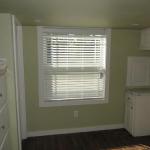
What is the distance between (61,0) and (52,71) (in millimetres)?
1827

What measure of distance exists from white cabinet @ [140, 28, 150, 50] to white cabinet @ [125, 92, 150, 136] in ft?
3.00

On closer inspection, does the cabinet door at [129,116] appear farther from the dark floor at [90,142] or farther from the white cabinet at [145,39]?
the white cabinet at [145,39]

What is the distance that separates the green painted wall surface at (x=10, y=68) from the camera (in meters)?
1.88

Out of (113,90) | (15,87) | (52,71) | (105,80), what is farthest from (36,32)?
(113,90)

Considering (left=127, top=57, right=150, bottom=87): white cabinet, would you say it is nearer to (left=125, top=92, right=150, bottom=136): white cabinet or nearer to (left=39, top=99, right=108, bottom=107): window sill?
(left=125, top=92, right=150, bottom=136): white cabinet

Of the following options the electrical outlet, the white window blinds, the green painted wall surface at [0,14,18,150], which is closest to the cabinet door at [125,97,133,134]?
the white window blinds

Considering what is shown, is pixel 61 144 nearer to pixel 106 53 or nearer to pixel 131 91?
pixel 131 91

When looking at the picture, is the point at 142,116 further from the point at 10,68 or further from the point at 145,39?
the point at 10,68

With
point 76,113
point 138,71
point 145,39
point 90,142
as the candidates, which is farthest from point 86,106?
point 145,39

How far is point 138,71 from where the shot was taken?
11.1 feet

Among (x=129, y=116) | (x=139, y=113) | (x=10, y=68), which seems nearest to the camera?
(x=10, y=68)

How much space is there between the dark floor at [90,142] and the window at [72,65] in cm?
65

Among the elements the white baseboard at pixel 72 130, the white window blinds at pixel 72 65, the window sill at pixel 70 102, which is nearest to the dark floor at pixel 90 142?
the white baseboard at pixel 72 130

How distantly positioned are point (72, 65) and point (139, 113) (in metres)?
1.58
